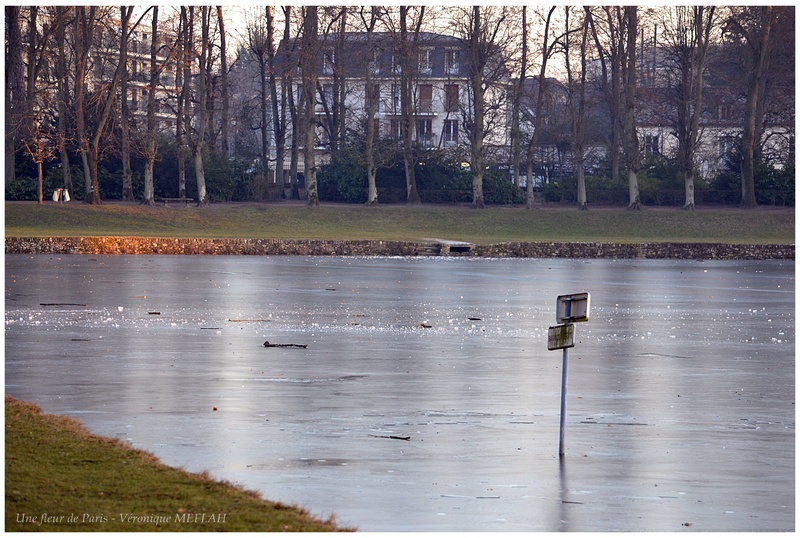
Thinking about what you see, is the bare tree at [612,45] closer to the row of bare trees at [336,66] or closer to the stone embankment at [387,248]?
the row of bare trees at [336,66]

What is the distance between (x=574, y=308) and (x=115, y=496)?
162 inches

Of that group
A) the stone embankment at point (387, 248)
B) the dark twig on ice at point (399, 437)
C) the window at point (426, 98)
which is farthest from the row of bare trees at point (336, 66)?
the dark twig on ice at point (399, 437)

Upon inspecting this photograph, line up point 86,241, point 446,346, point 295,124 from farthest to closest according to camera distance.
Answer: point 295,124 < point 86,241 < point 446,346

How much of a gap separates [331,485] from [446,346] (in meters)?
9.66

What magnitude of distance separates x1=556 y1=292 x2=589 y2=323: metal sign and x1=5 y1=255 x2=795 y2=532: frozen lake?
0.99m

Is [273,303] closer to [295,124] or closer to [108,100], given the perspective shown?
[108,100]

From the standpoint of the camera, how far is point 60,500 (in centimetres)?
793

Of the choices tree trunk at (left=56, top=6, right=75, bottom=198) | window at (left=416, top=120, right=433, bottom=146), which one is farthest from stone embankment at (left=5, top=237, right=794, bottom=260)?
window at (left=416, top=120, right=433, bottom=146)

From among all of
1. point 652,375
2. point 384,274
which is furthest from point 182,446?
point 384,274

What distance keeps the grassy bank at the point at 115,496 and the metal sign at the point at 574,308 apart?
327cm

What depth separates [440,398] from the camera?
13.4 m

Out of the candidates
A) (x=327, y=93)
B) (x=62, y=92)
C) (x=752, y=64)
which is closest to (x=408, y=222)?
(x=62, y=92)

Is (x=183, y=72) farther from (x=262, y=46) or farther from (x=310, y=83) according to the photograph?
(x=262, y=46)

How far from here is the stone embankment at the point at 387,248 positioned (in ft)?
156
